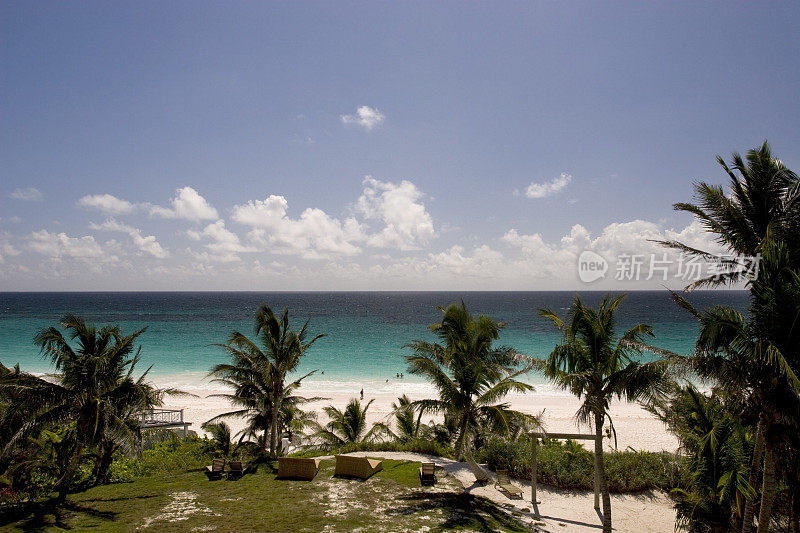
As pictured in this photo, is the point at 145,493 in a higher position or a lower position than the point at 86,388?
lower

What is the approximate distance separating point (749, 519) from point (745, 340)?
4101mm

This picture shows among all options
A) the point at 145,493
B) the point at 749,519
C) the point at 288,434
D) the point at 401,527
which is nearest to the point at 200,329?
the point at 288,434

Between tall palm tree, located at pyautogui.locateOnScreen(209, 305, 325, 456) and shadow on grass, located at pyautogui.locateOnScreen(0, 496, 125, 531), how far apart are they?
20.6 ft

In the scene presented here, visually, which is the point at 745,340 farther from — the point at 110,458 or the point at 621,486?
the point at 110,458

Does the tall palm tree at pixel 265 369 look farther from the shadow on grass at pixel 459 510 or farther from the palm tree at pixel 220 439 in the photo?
the shadow on grass at pixel 459 510

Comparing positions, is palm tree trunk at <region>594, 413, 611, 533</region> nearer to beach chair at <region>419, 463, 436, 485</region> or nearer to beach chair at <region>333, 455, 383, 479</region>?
beach chair at <region>419, 463, 436, 485</region>

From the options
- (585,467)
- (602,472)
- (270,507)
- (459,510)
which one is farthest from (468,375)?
(270,507)

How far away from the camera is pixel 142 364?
49.1 meters

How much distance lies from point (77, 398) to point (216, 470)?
4915 mm

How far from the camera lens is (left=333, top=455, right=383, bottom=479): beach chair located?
13.3m

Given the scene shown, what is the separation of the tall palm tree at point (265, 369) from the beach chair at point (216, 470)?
3.21 meters

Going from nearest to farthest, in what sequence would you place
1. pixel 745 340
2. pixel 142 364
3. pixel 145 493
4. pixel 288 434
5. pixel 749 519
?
pixel 745 340
pixel 749 519
pixel 145 493
pixel 288 434
pixel 142 364

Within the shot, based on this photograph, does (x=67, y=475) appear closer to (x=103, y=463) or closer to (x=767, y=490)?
(x=103, y=463)

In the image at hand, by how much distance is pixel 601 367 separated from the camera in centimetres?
1105
